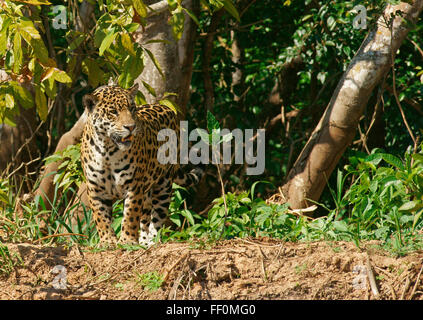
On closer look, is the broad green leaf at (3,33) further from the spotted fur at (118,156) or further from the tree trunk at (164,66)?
the tree trunk at (164,66)

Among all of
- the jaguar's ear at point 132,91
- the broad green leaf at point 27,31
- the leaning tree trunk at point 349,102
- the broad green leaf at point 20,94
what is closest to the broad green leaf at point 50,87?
the broad green leaf at point 20,94

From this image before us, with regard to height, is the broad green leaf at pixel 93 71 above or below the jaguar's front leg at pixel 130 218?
above

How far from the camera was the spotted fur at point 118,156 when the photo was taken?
559 cm

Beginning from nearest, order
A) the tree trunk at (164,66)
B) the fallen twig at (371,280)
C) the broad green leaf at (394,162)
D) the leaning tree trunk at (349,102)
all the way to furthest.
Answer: the fallen twig at (371,280) → the broad green leaf at (394,162) → the leaning tree trunk at (349,102) → the tree trunk at (164,66)

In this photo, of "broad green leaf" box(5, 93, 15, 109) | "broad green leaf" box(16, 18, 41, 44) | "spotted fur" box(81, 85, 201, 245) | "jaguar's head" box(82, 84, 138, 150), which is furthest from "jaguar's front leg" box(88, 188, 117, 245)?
"broad green leaf" box(16, 18, 41, 44)

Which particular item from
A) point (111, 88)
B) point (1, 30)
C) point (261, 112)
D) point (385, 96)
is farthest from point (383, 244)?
point (261, 112)

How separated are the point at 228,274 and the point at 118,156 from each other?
5.57 feet

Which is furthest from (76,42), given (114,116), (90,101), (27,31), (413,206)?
(413,206)

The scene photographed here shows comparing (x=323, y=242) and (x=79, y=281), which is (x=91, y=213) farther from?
(x=323, y=242)

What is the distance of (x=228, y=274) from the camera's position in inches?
178

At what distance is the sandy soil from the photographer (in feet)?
14.4

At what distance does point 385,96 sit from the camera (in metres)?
8.69

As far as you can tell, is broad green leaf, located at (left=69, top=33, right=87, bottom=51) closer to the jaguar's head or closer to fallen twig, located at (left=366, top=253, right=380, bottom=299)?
the jaguar's head

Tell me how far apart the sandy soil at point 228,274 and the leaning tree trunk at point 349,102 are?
92.1 inches
